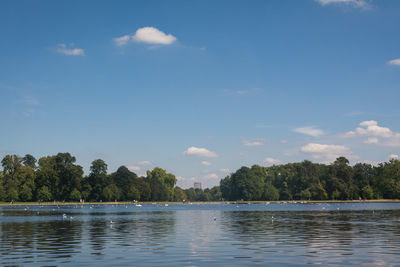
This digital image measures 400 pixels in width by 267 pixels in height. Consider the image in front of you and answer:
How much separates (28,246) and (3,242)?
5.45 m

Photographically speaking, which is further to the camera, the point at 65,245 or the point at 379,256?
the point at 65,245

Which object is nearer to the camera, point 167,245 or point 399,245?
point 399,245

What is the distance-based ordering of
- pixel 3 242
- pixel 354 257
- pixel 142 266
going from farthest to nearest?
pixel 3 242 → pixel 354 257 → pixel 142 266

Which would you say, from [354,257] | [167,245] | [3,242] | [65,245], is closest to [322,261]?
[354,257]

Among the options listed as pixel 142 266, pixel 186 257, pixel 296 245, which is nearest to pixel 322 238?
pixel 296 245

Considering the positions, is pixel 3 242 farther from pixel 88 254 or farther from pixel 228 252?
pixel 228 252

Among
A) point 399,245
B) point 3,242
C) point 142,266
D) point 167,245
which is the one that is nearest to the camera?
point 142,266

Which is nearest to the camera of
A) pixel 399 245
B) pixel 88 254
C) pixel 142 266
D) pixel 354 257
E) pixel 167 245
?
pixel 142 266

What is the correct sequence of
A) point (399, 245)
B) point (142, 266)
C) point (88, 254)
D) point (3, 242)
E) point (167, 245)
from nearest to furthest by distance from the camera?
point (142, 266)
point (88, 254)
point (399, 245)
point (167, 245)
point (3, 242)

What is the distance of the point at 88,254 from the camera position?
34312mm

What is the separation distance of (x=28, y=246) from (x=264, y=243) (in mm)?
21370

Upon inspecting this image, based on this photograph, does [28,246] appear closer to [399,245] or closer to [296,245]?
[296,245]

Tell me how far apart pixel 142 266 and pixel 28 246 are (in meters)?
16.9

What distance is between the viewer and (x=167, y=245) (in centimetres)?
4028
